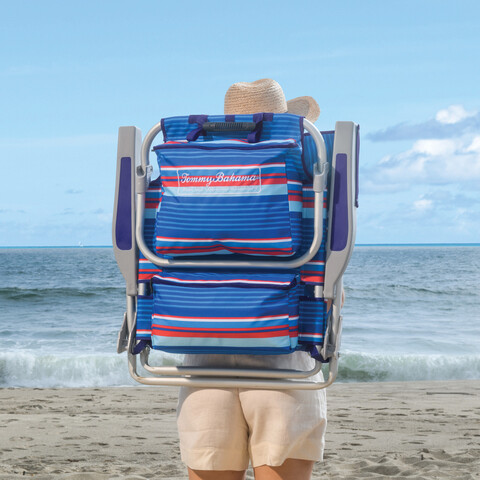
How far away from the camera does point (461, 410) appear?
659 cm

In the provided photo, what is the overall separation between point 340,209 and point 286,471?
27.2 inches

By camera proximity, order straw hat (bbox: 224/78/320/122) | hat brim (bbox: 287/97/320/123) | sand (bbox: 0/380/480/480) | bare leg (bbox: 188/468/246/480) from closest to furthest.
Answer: bare leg (bbox: 188/468/246/480) < straw hat (bbox: 224/78/320/122) < hat brim (bbox: 287/97/320/123) < sand (bbox: 0/380/480/480)

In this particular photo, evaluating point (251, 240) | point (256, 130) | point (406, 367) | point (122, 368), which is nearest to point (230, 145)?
point (256, 130)

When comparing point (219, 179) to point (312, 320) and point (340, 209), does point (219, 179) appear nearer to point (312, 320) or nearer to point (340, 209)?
point (340, 209)

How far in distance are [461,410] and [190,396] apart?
5.45 meters

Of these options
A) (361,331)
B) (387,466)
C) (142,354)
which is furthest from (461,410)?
(361,331)

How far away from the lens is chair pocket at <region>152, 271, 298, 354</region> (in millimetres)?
1685

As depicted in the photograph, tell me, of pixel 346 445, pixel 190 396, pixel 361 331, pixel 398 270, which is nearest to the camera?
pixel 190 396

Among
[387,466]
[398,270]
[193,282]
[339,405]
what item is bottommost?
[398,270]

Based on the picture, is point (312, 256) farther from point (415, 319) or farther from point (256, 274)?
point (415, 319)

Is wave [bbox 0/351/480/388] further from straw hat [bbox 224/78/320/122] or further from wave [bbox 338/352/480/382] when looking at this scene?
straw hat [bbox 224/78/320/122]

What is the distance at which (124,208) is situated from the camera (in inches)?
73.6

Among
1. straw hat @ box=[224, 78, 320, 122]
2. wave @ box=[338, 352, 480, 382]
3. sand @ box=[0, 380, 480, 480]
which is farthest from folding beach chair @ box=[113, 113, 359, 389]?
wave @ box=[338, 352, 480, 382]

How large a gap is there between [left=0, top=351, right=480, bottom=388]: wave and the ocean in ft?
0.05
